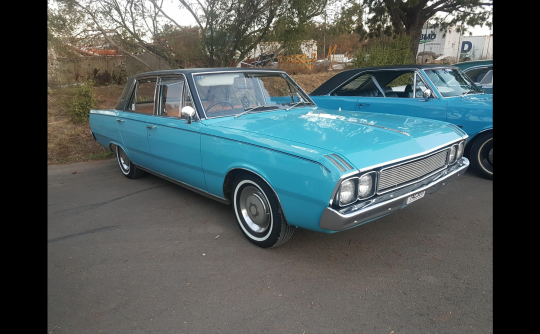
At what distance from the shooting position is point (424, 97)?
5293 millimetres

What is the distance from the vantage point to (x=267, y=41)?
30.8ft

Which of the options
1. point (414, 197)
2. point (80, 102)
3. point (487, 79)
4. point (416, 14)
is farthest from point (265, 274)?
point (416, 14)

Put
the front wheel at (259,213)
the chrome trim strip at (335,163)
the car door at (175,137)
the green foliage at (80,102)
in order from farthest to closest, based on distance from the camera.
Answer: the green foliage at (80,102)
the car door at (175,137)
the front wheel at (259,213)
the chrome trim strip at (335,163)

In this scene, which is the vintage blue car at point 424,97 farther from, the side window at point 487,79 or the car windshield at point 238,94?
the side window at point 487,79

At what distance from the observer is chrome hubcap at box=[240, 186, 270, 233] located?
10.6 feet

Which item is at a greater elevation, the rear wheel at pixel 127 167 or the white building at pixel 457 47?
the white building at pixel 457 47

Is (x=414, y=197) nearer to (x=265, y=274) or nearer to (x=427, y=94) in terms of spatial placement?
(x=265, y=274)

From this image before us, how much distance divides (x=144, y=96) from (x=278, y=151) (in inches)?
112

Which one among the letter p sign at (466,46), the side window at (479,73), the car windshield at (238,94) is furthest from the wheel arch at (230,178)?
the letter p sign at (466,46)

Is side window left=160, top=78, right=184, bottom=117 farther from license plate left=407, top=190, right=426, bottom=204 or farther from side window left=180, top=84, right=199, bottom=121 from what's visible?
license plate left=407, top=190, right=426, bottom=204

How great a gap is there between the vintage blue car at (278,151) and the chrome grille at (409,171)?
1 cm

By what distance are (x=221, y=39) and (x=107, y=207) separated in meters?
5.57

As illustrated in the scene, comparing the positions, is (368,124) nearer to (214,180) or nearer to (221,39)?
(214,180)

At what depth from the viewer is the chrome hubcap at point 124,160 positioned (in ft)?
18.3
